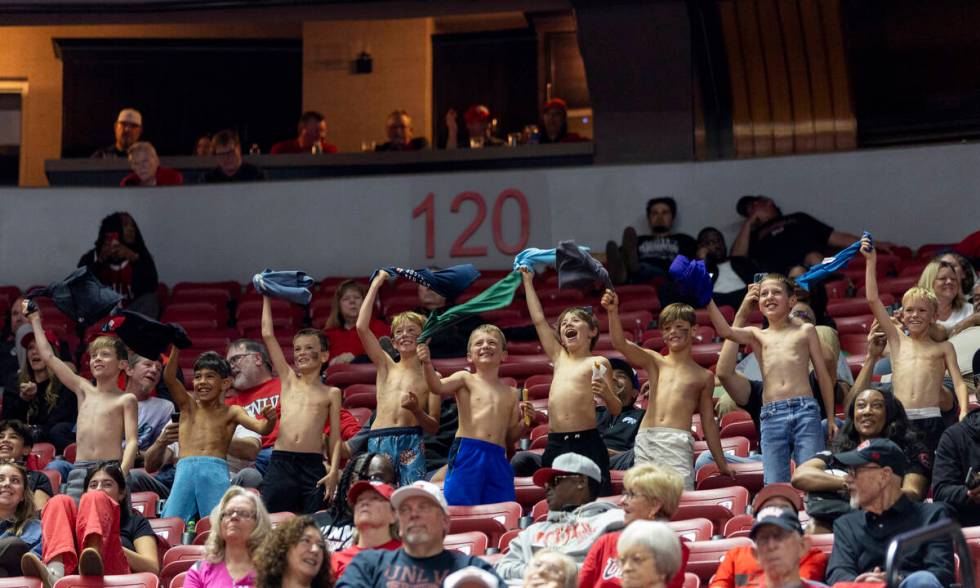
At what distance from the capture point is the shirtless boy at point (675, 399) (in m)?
8.05

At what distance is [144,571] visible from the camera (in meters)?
7.32

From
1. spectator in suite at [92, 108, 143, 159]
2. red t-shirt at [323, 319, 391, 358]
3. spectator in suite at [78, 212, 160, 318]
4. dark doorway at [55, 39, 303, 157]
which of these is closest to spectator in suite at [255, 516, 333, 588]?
red t-shirt at [323, 319, 391, 358]

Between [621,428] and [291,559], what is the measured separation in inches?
124

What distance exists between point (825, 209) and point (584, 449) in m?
5.98

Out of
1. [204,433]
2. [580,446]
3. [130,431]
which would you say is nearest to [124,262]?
[130,431]

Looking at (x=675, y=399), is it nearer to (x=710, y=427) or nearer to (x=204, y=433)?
(x=710, y=427)

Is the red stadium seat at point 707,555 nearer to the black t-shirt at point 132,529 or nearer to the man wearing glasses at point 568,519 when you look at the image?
the man wearing glasses at point 568,519

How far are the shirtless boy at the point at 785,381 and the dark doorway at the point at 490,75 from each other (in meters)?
9.21

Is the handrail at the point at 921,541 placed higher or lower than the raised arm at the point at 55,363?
lower

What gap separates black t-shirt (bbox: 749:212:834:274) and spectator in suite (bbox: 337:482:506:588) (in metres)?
6.49

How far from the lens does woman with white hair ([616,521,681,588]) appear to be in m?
5.60

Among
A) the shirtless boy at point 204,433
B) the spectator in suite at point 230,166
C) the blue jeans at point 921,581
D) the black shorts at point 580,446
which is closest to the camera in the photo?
the blue jeans at point 921,581

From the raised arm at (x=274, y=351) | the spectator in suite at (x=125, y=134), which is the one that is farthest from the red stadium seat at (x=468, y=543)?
the spectator in suite at (x=125, y=134)

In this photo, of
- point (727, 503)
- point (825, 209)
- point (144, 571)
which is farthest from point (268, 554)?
point (825, 209)
